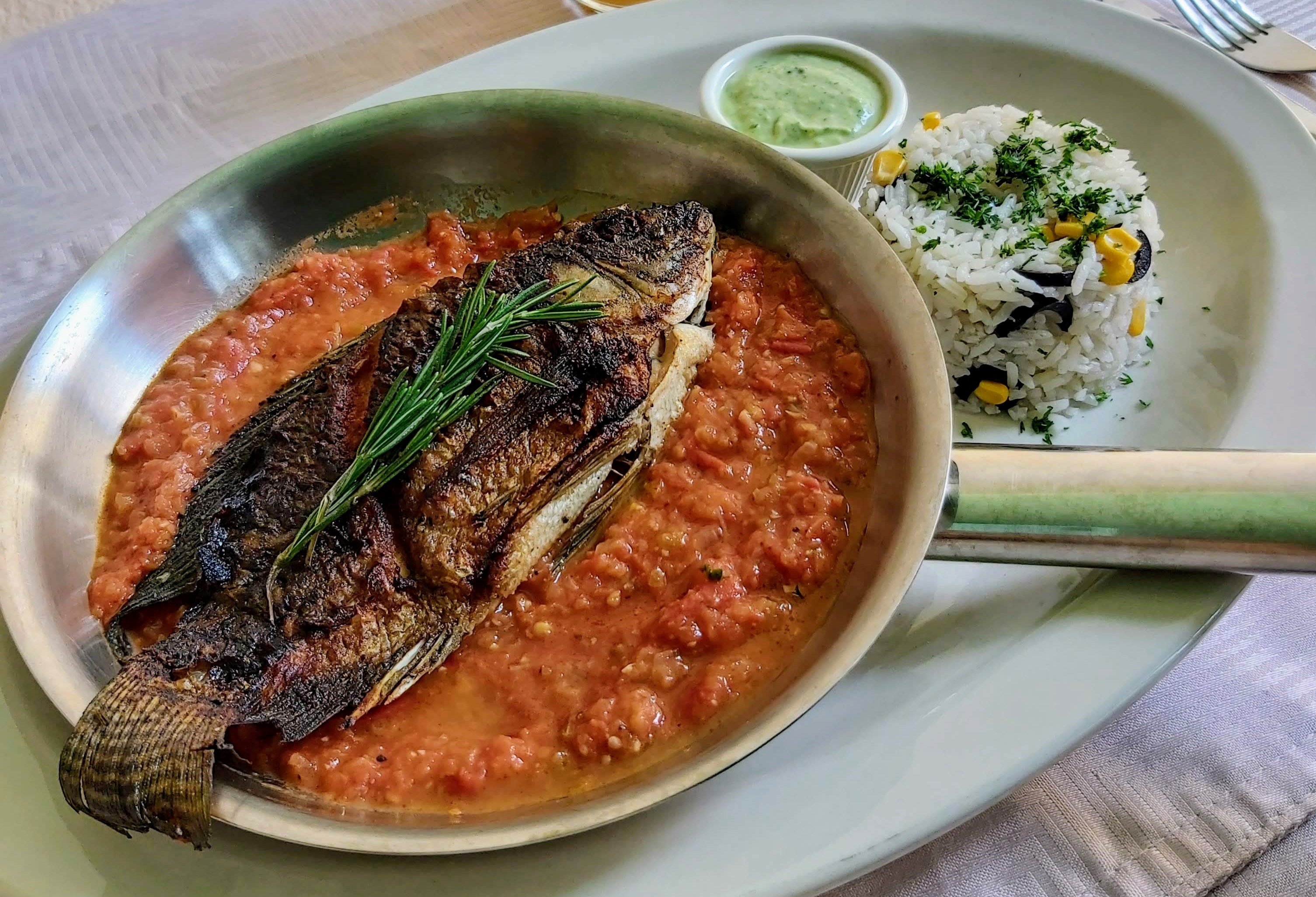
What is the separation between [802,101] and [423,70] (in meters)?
1.55

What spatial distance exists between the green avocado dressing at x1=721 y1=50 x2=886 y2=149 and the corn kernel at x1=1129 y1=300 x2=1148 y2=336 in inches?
33.8

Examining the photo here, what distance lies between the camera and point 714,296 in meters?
2.18

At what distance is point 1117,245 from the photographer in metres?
2.15

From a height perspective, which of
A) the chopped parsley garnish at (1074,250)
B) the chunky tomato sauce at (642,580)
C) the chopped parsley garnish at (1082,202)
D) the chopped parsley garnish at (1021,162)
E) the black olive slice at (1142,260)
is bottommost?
the chunky tomato sauce at (642,580)

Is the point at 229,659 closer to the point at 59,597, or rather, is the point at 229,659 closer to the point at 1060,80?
the point at 59,597

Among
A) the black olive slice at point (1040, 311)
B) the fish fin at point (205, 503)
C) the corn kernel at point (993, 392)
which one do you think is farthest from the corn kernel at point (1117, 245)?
the fish fin at point (205, 503)

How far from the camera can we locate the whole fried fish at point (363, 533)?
1.39 meters

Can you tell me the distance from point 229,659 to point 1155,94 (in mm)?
2881

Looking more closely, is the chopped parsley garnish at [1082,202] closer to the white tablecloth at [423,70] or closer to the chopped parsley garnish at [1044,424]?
the chopped parsley garnish at [1044,424]

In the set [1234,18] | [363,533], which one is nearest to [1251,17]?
[1234,18]

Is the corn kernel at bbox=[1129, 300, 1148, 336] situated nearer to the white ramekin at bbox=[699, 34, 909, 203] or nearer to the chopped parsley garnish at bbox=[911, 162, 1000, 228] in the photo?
the chopped parsley garnish at bbox=[911, 162, 1000, 228]

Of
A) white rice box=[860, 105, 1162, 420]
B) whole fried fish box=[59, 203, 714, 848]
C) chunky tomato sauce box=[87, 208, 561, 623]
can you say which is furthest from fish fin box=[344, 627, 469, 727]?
white rice box=[860, 105, 1162, 420]

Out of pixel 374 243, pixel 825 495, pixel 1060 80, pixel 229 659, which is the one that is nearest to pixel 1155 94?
pixel 1060 80

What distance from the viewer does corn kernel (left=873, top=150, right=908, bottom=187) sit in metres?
2.42
